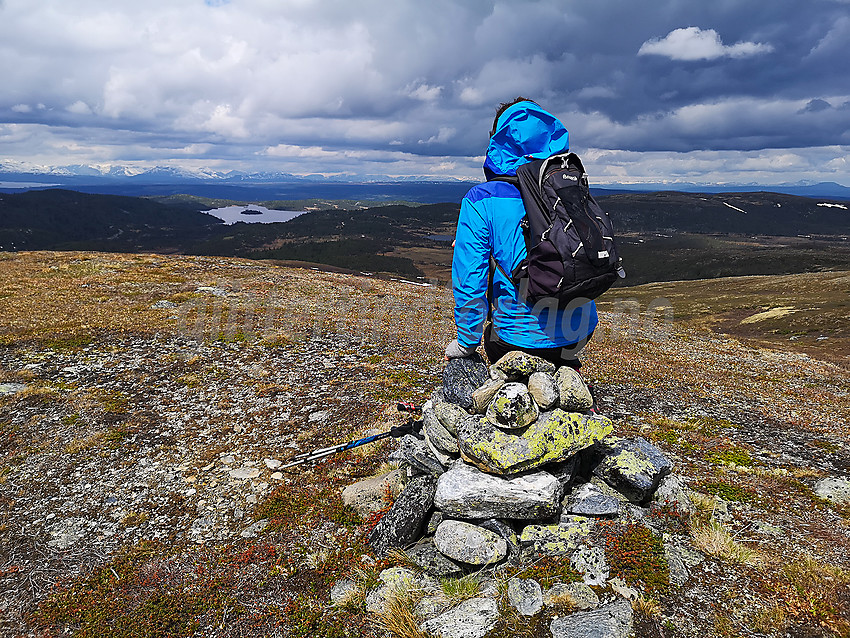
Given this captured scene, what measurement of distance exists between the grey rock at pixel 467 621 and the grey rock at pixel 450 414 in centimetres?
268

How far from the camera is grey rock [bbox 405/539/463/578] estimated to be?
6918 mm

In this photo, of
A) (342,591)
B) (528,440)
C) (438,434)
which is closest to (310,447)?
(438,434)

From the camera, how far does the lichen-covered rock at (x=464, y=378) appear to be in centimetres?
810

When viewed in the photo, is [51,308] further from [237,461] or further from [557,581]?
[557,581]

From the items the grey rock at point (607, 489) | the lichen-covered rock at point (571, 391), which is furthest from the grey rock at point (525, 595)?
the lichen-covered rock at point (571, 391)

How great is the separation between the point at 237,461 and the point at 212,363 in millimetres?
8821

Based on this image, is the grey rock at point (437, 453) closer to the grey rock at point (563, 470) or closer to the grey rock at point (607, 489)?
the grey rock at point (563, 470)

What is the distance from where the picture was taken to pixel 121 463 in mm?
11773

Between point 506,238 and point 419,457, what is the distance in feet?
15.0

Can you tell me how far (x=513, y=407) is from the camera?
7199 mm

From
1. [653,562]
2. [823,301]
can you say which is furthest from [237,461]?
[823,301]

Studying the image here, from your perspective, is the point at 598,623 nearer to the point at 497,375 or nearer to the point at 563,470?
the point at 563,470

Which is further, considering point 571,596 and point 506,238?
point 506,238

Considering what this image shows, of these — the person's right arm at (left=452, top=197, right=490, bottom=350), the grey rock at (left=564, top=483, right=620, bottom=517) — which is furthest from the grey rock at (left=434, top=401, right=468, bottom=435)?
the person's right arm at (left=452, top=197, right=490, bottom=350)
